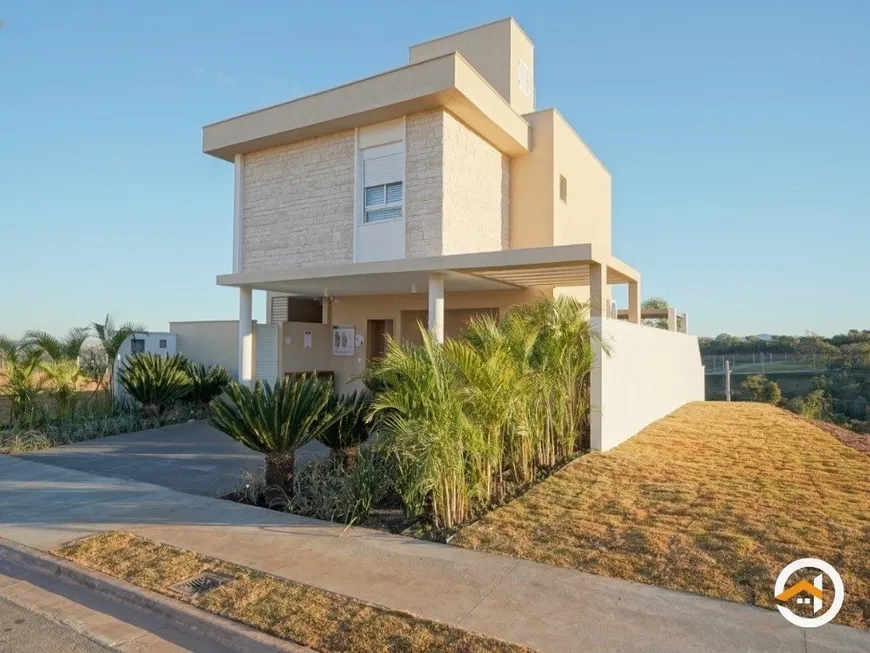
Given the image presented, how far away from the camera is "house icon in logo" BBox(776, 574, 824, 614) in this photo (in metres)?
4.39

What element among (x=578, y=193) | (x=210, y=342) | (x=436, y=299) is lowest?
(x=210, y=342)

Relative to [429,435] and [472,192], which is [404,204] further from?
[429,435]

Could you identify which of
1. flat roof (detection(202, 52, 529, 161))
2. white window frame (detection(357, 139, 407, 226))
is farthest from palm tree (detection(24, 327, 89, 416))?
white window frame (detection(357, 139, 407, 226))

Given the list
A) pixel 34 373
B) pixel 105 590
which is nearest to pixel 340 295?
pixel 34 373

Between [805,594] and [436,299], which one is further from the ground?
[436,299]

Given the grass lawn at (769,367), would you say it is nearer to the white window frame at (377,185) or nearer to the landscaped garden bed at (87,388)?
the white window frame at (377,185)

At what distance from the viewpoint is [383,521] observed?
261 inches

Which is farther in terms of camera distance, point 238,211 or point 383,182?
point 238,211

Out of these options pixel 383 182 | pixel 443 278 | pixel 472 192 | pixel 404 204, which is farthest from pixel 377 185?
pixel 443 278

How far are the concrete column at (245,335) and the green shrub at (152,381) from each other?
5.07ft

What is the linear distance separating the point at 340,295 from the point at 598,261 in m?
8.46

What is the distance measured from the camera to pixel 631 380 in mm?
11156

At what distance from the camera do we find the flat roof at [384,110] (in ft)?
38.8

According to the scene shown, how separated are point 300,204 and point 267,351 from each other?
3.79 meters
